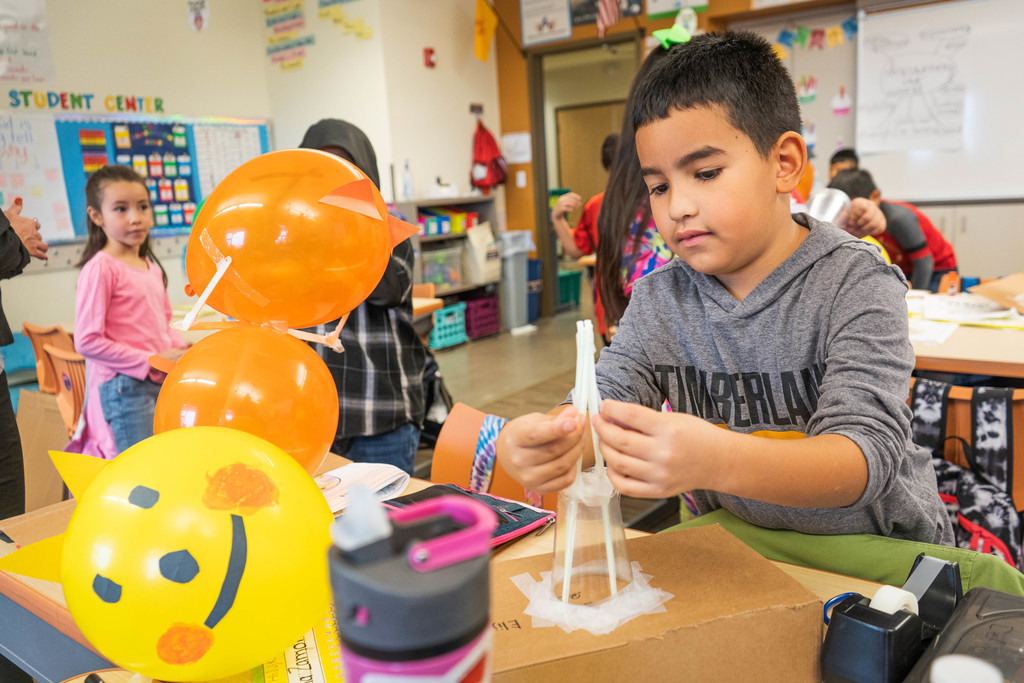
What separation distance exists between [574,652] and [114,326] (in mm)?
2332

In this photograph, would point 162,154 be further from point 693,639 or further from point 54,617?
point 693,639

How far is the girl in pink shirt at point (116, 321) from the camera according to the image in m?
2.32

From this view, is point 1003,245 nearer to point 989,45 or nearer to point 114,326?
point 989,45

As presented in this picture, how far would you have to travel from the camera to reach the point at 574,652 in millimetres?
594

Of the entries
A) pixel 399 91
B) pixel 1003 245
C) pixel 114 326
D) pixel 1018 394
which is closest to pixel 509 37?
pixel 399 91

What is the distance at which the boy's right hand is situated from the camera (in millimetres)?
742

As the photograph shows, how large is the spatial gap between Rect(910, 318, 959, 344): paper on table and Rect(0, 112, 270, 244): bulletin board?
399 cm

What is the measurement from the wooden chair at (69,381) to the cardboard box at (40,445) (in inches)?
31.0

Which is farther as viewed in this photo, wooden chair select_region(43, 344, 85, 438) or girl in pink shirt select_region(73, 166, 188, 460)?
wooden chair select_region(43, 344, 85, 438)

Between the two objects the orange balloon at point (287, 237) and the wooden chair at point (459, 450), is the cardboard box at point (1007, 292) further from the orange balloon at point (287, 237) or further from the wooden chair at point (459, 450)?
the orange balloon at point (287, 237)

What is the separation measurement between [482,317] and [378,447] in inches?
183

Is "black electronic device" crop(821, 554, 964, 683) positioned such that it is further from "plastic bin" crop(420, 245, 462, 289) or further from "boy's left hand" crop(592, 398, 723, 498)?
"plastic bin" crop(420, 245, 462, 289)

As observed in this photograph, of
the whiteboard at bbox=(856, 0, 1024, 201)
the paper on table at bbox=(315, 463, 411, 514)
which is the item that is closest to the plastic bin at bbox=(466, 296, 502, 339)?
the whiteboard at bbox=(856, 0, 1024, 201)

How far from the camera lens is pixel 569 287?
25.7ft
